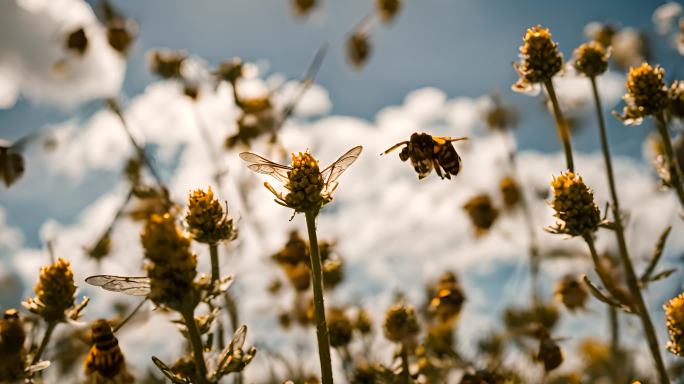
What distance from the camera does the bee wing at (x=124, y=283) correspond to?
1614 millimetres

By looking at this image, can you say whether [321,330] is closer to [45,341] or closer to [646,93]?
[45,341]

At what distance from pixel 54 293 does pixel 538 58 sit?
2372 mm

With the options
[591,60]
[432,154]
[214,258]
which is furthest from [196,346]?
[591,60]

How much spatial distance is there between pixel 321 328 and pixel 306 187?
51 centimetres

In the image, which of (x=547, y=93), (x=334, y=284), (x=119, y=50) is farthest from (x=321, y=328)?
(x=119, y=50)

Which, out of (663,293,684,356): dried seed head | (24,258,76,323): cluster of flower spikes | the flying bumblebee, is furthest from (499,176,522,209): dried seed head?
(24,258,76,323): cluster of flower spikes

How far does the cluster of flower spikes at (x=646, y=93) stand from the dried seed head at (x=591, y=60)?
0.97 ft

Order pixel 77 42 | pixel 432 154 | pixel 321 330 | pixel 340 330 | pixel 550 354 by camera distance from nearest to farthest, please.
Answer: pixel 321 330, pixel 432 154, pixel 550 354, pixel 340 330, pixel 77 42

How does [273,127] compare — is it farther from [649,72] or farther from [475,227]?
[649,72]

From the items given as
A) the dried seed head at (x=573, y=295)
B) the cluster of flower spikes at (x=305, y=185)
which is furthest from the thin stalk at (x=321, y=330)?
the dried seed head at (x=573, y=295)

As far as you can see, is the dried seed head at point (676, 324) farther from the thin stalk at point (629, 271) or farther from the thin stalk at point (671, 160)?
the thin stalk at point (671, 160)

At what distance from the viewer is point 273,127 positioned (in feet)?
15.0

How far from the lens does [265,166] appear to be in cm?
216

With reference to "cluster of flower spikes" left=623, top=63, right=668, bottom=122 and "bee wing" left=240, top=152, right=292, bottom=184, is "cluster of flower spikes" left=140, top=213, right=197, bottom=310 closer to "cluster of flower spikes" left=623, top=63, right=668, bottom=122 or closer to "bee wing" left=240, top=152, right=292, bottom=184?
"bee wing" left=240, top=152, right=292, bottom=184
